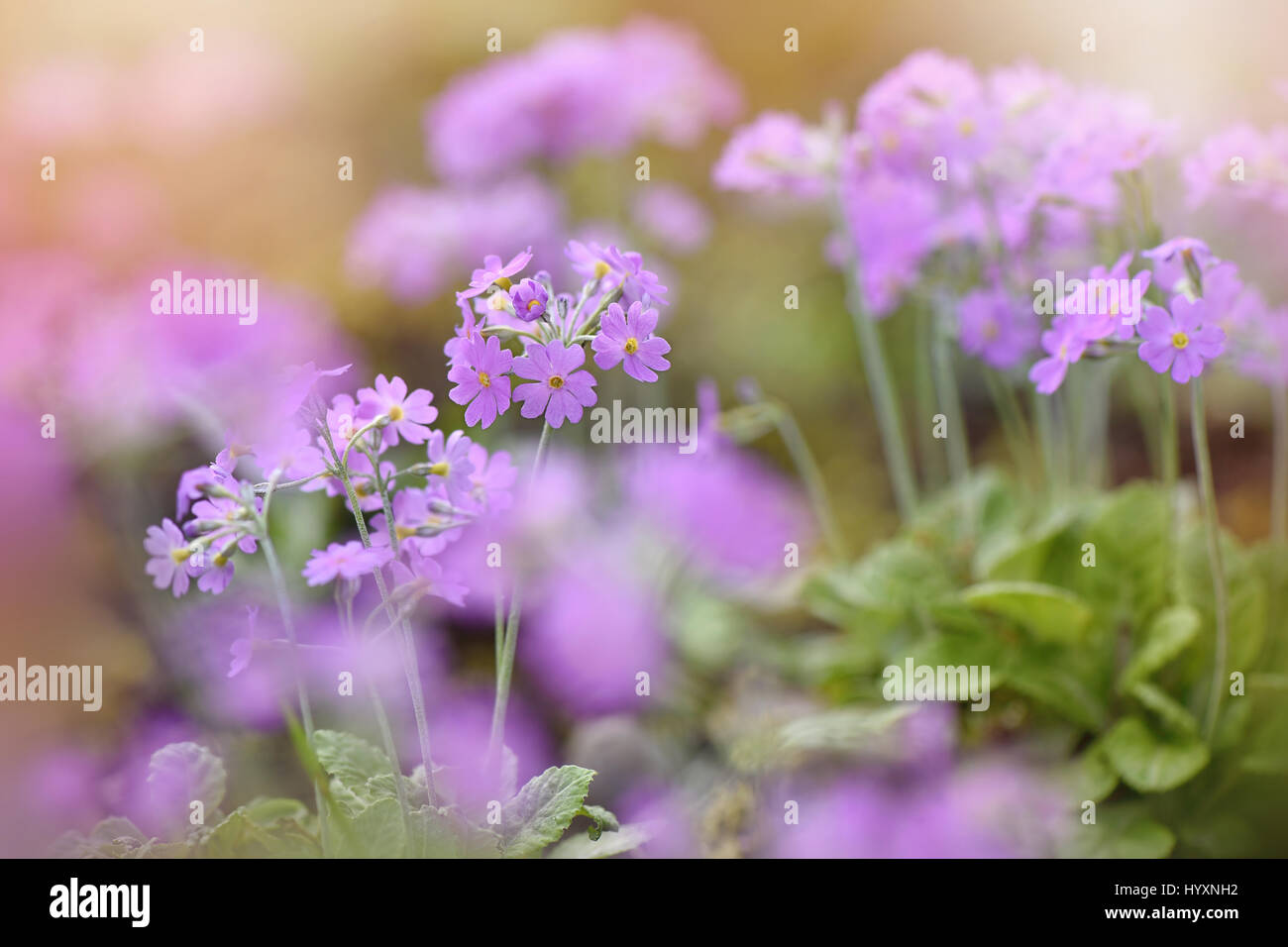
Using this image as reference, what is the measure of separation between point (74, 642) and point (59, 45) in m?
1.23

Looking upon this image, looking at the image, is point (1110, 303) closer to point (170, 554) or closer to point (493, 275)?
point (493, 275)

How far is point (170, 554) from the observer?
82 centimetres

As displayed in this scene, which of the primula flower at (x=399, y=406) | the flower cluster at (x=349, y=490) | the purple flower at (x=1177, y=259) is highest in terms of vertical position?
the purple flower at (x=1177, y=259)

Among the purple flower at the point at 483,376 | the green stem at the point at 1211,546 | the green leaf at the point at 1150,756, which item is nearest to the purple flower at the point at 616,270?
the purple flower at the point at 483,376

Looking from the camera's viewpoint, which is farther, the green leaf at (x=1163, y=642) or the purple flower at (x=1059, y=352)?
the green leaf at (x=1163, y=642)

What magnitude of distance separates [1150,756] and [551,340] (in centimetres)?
80

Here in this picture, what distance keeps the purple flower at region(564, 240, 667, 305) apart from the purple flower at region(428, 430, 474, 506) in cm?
17

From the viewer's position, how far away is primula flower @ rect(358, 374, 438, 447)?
0.83 m

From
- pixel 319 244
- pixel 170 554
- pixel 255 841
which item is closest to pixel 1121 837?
pixel 255 841

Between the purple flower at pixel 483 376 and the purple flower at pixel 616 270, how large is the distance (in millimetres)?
107

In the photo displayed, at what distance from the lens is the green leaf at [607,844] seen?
2.96 ft

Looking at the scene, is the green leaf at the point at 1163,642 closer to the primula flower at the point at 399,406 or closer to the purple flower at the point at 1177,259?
the purple flower at the point at 1177,259

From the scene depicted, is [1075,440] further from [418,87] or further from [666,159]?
[418,87]

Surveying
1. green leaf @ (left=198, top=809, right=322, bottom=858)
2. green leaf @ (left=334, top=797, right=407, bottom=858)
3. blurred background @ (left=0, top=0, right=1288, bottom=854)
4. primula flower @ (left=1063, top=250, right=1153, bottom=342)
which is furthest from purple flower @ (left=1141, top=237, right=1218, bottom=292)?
green leaf @ (left=198, top=809, right=322, bottom=858)
